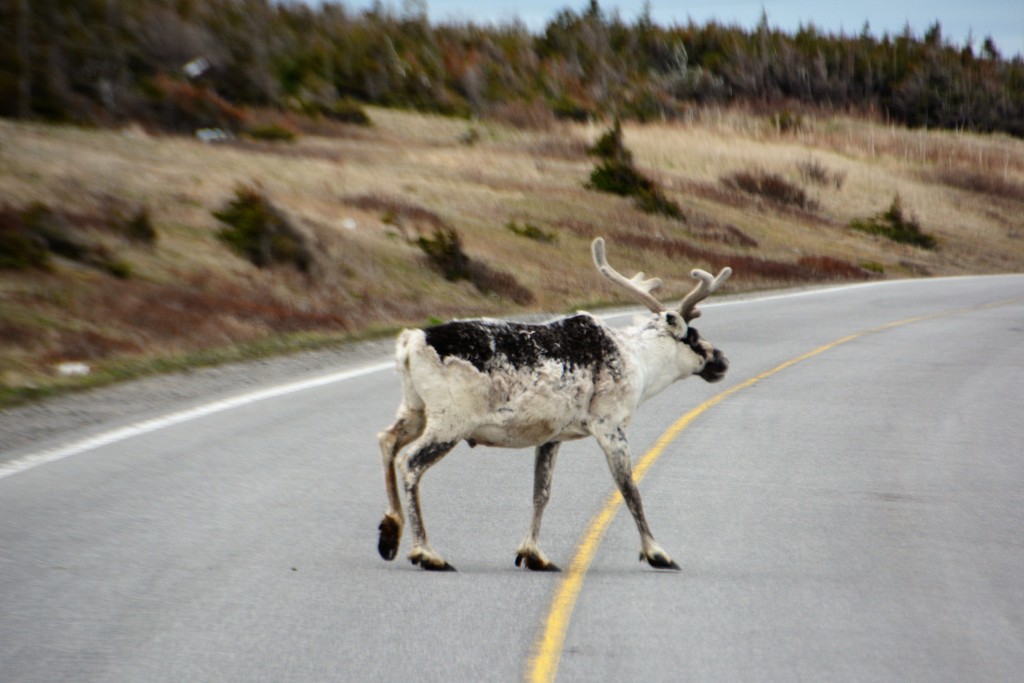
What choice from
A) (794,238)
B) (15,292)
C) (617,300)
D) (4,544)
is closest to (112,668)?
(4,544)

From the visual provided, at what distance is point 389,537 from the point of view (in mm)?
7566

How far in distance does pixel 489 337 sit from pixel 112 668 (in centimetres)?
287

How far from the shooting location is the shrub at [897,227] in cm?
5659

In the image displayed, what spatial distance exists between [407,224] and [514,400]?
26555 mm

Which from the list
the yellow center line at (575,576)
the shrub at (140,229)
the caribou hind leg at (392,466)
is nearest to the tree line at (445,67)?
the shrub at (140,229)

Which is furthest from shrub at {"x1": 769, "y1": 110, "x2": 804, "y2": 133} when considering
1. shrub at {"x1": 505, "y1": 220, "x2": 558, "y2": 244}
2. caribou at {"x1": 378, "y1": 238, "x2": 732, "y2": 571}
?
caribou at {"x1": 378, "y1": 238, "x2": 732, "y2": 571}

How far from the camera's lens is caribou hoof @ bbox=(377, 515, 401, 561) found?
297 inches

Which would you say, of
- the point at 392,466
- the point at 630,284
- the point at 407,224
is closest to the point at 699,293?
the point at 630,284

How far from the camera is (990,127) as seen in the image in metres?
94.9

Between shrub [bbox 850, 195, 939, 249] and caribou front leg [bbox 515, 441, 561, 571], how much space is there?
51.2 meters

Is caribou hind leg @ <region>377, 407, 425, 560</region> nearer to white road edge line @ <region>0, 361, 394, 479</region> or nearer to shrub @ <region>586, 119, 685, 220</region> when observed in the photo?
white road edge line @ <region>0, 361, 394, 479</region>

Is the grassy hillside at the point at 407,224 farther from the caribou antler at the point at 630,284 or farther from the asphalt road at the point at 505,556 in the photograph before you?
the caribou antler at the point at 630,284

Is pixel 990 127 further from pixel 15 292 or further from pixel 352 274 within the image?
pixel 15 292

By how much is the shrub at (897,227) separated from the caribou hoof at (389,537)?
52.0 metres
